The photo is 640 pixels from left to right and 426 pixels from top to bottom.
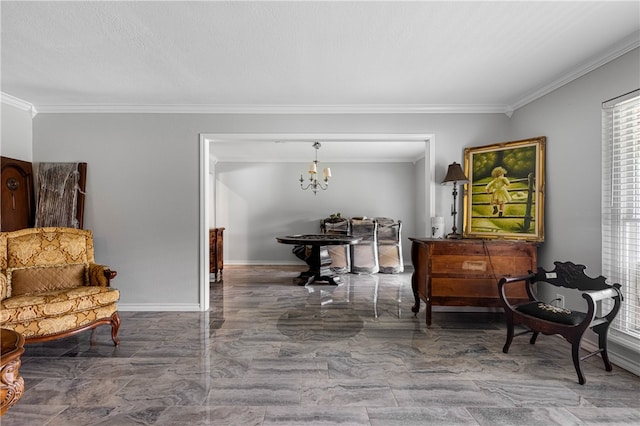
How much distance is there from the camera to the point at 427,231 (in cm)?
368

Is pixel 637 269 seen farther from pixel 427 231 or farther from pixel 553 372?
pixel 427 231

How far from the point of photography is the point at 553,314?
2240 mm

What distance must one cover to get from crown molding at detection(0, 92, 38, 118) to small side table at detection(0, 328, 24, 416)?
313 centimetres

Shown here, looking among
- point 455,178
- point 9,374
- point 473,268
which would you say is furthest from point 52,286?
point 455,178

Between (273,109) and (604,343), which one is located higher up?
(273,109)

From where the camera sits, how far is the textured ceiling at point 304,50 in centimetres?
192

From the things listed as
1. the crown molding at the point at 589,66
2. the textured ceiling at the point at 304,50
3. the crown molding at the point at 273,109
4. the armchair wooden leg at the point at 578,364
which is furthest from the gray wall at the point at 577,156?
the armchair wooden leg at the point at 578,364

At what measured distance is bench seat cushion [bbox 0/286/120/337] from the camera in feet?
7.54

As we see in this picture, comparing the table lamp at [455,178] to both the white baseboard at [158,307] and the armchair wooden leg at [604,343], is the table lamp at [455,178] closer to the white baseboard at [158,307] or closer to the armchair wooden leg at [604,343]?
the armchair wooden leg at [604,343]

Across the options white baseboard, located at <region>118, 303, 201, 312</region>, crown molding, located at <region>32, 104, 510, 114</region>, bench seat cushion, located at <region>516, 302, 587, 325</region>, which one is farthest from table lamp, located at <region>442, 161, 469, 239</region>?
white baseboard, located at <region>118, 303, 201, 312</region>

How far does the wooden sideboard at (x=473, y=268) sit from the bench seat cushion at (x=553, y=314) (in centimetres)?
53

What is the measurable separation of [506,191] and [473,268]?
0.99m

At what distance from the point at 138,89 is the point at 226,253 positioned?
167 inches

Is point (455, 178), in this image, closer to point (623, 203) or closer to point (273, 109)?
point (623, 203)
